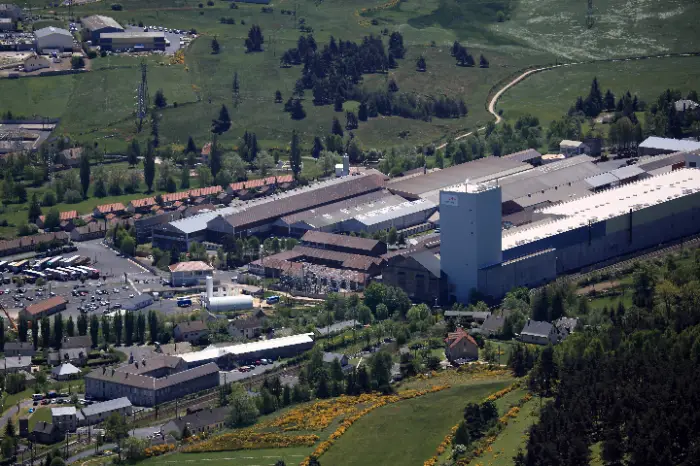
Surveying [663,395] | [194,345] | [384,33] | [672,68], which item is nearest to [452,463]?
[663,395]

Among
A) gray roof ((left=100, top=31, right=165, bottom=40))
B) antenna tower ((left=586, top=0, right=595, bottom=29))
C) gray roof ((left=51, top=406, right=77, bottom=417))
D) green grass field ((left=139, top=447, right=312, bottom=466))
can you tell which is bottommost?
gray roof ((left=51, top=406, right=77, bottom=417))

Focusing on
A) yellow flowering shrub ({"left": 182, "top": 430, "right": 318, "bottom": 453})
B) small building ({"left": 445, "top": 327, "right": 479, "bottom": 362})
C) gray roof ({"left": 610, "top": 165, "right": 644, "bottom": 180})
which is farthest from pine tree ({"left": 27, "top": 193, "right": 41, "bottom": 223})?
yellow flowering shrub ({"left": 182, "top": 430, "right": 318, "bottom": 453})

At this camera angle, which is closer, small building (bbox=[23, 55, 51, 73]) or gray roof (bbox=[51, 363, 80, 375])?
gray roof (bbox=[51, 363, 80, 375])

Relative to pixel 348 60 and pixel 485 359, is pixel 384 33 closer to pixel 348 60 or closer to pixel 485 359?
pixel 348 60

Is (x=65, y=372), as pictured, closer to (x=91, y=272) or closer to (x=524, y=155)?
(x=91, y=272)

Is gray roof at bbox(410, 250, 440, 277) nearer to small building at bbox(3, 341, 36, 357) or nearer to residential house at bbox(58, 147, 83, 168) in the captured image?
small building at bbox(3, 341, 36, 357)

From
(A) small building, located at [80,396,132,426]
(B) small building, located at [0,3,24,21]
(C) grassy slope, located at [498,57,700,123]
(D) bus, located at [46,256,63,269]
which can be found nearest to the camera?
(A) small building, located at [80,396,132,426]
